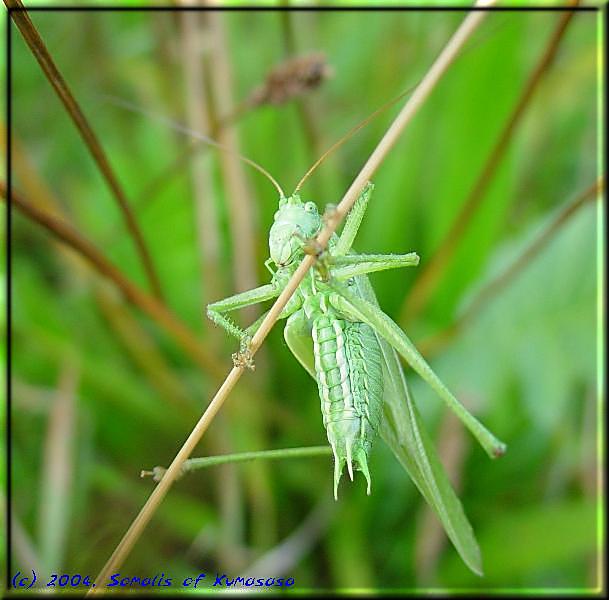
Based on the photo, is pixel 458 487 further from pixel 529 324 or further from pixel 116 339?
pixel 116 339

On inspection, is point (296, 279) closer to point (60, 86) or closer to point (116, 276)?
point (60, 86)

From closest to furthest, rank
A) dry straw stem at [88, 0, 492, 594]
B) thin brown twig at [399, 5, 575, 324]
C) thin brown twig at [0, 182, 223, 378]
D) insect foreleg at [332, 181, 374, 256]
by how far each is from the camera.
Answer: dry straw stem at [88, 0, 492, 594] < insect foreleg at [332, 181, 374, 256] < thin brown twig at [0, 182, 223, 378] < thin brown twig at [399, 5, 575, 324]

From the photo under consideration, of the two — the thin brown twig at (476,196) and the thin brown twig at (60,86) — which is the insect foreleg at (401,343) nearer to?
the thin brown twig at (60,86)

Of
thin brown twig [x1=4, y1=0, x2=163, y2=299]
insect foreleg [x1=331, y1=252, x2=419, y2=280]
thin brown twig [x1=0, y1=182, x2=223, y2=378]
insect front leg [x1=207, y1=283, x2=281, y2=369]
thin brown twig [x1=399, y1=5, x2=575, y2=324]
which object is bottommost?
insect front leg [x1=207, y1=283, x2=281, y2=369]

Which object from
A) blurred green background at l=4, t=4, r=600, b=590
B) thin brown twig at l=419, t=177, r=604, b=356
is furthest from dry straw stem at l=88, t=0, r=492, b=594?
thin brown twig at l=419, t=177, r=604, b=356

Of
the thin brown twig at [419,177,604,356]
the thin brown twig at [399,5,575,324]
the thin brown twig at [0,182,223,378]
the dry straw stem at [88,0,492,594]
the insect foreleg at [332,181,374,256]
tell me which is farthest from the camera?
the thin brown twig at [419,177,604,356]

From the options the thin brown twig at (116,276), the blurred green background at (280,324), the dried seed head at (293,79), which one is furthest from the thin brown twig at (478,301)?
the dried seed head at (293,79)

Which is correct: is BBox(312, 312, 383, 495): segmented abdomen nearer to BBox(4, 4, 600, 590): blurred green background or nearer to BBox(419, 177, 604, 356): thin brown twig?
BBox(4, 4, 600, 590): blurred green background
